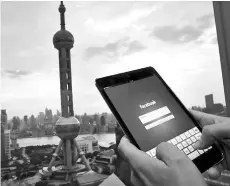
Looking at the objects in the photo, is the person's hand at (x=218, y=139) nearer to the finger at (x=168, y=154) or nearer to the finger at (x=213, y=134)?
the finger at (x=213, y=134)

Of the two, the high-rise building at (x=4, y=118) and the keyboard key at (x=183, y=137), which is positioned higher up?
→ the high-rise building at (x=4, y=118)

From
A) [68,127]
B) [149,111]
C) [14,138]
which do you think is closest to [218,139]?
[149,111]

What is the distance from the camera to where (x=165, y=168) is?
292 mm

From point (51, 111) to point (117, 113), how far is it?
1465 millimetres

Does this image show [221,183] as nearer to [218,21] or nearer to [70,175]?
[218,21]

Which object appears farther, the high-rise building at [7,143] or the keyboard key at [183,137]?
the high-rise building at [7,143]

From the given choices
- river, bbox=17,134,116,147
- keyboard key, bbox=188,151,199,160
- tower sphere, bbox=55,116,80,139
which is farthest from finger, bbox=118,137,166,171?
tower sphere, bbox=55,116,80,139

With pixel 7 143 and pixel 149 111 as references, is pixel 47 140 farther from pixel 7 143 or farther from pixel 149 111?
pixel 149 111

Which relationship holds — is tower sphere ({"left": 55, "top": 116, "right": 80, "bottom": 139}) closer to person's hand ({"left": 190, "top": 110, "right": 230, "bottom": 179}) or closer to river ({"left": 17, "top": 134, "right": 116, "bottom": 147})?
river ({"left": 17, "top": 134, "right": 116, "bottom": 147})

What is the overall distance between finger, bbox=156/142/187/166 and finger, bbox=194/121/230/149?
14cm

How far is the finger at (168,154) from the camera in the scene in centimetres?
29

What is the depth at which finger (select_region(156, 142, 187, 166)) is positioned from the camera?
0.96ft

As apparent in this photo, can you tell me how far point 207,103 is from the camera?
1.41m

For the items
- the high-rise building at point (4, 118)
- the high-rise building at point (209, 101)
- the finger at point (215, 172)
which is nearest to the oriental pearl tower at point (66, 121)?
the high-rise building at point (4, 118)
